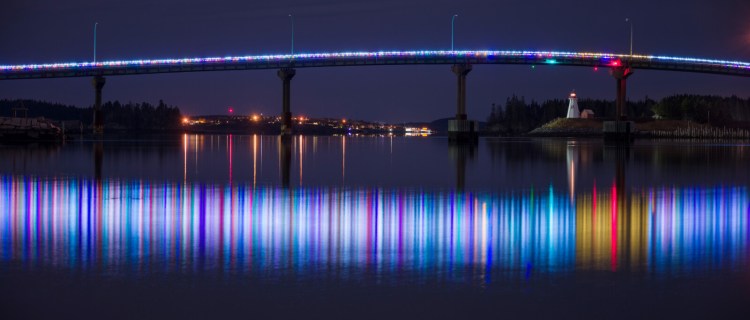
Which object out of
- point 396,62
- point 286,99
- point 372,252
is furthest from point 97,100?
point 372,252

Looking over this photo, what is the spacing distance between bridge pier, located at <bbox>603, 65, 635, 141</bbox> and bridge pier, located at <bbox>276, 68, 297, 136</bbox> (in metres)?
46.1

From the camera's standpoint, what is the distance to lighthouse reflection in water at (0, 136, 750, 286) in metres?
11.1

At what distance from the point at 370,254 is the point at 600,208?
8734 millimetres

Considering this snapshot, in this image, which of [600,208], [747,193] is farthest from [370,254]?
[747,193]

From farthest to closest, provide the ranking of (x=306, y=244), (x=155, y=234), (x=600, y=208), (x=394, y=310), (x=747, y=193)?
(x=747, y=193) < (x=600, y=208) < (x=155, y=234) < (x=306, y=244) < (x=394, y=310)

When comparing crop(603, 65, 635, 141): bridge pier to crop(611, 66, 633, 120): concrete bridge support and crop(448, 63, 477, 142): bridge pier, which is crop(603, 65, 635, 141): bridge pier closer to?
crop(611, 66, 633, 120): concrete bridge support

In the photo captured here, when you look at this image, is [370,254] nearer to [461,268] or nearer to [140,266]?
[461,268]

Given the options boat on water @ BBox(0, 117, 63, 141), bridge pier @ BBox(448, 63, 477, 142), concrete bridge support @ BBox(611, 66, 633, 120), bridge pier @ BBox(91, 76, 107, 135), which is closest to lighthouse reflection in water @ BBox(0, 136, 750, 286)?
boat on water @ BBox(0, 117, 63, 141)

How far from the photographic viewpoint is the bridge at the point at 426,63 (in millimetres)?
120875

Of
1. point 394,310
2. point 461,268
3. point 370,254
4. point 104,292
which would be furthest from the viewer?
point 370,254

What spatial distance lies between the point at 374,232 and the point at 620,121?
354 feet

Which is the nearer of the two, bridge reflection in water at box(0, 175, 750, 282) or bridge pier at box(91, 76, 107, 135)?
bridge reflection in water at box(0, 175, 750, 282)

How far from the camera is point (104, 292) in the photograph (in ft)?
31.1

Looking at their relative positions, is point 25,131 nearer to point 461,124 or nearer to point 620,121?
point 461,124
